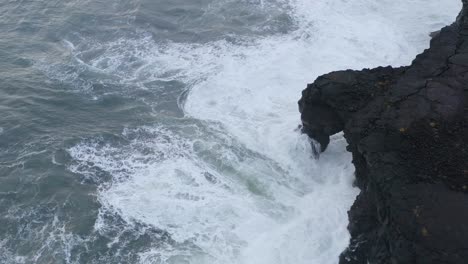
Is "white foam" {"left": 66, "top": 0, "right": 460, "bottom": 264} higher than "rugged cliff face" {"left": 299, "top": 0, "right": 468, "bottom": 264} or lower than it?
lower

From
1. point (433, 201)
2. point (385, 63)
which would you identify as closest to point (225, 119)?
point (385, 63)

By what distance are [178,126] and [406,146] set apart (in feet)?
34.4

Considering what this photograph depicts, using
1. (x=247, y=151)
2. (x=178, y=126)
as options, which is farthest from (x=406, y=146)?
(x=178, y=126)

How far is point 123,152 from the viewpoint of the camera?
19672 mm

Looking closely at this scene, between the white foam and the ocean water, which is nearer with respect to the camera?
the white foam

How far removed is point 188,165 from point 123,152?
3000 mm

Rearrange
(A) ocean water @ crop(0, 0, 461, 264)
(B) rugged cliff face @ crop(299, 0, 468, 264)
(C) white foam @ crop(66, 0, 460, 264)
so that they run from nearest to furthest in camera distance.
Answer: (B) rugged cliff face @ crop(299, 0, 468, 264) → (C) white foam @ crop(66, 0, 460, 264) → (A) ocean water @ crop(0, 0, 461, 264)

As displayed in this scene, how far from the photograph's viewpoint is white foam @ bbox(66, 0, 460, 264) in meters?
15.7

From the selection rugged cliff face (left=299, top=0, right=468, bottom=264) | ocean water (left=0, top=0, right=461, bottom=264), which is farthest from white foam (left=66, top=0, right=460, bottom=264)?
rugged cliff face (left=299, top=0, right=468, bottom=264)

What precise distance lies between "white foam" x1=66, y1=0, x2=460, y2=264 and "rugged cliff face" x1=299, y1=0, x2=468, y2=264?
56.4 inches

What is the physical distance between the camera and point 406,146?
45.0ft

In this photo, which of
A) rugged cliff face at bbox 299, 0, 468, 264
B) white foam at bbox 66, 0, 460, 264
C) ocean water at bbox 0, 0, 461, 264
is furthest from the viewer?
ocean water at bbox 0, 0, 461, 264

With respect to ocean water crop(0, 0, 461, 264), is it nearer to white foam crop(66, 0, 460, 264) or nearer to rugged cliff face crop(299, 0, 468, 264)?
white foam crop(66, 0, 460, 264)

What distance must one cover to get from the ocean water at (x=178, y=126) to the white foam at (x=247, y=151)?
0.06 metres
